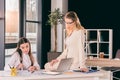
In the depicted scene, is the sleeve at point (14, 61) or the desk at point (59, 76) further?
the sleeve at point (14, 61)

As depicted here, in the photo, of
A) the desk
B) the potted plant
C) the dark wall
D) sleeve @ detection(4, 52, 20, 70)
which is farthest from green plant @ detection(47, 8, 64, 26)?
the desk

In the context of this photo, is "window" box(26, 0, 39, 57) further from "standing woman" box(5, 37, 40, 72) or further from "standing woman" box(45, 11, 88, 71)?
"standing woman" box(45, 11, 88, 71)

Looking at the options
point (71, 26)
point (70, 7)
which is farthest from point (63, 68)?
point (70, 7)

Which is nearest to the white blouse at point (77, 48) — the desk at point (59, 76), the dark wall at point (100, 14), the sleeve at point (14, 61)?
the desk at point (59, 76)

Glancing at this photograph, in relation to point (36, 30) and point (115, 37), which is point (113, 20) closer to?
point (115, 37)

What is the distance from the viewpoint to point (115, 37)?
1027 cm

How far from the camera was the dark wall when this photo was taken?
9.57m

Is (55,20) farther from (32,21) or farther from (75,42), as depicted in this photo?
(75,42)

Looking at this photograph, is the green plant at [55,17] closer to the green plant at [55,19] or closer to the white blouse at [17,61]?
the green plant at [55,19]

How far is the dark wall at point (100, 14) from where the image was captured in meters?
9.57

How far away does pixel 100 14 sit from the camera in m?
10.0

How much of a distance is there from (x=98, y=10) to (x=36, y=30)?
2.71 meters

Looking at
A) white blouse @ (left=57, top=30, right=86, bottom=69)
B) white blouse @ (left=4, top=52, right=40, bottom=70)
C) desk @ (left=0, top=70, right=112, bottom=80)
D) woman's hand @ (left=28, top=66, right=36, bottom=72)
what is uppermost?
white blouse @ (left=57, top=30, right=86, bottom=69)

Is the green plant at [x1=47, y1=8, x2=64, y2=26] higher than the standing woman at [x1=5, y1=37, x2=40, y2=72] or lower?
higher
